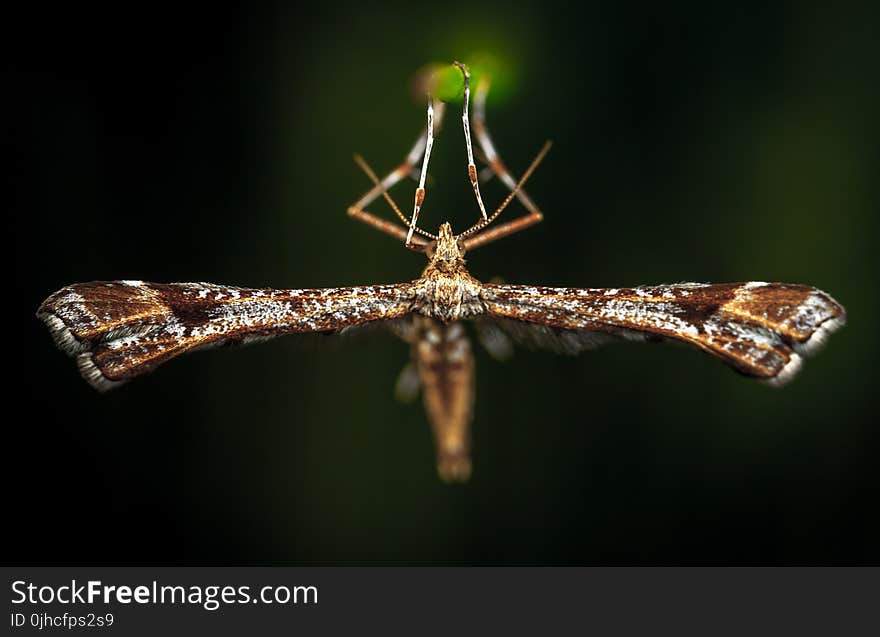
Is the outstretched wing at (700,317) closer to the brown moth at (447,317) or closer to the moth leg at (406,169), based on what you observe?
the brown moth at (447,317)

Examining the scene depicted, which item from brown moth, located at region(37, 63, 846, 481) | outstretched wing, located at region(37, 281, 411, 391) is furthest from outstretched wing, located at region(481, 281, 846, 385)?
outstretched wing, located at region(37, 281, 411, 391)

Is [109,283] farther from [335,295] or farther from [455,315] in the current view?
[455,315]

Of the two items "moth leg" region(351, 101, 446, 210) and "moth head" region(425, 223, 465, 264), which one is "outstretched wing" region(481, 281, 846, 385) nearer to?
"moth head" region(425, 223, 465, 264)

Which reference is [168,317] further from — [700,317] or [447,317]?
[700,317]

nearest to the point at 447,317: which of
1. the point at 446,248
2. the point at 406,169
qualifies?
the point at 446,248

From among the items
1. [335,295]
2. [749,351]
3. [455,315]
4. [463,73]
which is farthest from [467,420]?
[463,73]

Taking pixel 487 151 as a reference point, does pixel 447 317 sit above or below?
below
